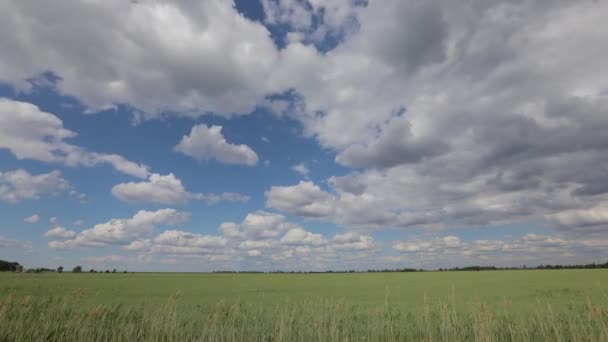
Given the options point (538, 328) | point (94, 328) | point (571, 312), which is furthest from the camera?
point (571, 312)

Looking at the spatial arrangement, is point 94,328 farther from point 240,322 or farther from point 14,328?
point 240,322

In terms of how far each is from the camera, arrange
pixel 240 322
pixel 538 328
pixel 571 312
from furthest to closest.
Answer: pixel 571 312 → pixel 240 322 → pixel 538 328

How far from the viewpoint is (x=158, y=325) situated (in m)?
10.0

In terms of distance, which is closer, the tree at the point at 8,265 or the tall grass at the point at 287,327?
the tall grass at the point at 287,327

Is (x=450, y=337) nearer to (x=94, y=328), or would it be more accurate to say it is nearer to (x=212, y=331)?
(x=212, y=331)

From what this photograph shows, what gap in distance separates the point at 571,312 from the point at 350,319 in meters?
7.93

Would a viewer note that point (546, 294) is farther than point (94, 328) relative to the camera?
Yes

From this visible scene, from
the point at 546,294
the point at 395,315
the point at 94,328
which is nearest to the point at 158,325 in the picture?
the point at 94,328

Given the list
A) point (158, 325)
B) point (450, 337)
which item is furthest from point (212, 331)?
point (450, 337)

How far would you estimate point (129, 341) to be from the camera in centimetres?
919

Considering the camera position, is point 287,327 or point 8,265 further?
point 8,265

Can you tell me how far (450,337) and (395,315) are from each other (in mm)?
3112

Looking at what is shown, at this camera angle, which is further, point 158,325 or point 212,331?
point 158,325

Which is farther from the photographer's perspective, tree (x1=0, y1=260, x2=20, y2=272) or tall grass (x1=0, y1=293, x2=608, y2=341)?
tree (x1=0, y1=260, x2=20, y2=272)
